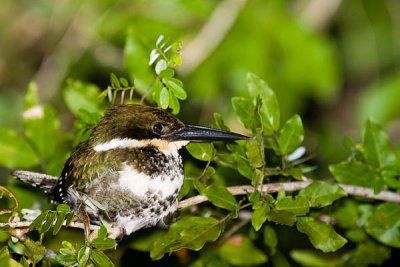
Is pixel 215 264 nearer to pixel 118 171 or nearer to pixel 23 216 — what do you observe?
pixel 118 171

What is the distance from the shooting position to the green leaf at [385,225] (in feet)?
9.93

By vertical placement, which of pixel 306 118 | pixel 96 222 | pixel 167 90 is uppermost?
pixel 167 90

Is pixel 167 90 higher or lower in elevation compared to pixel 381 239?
higher

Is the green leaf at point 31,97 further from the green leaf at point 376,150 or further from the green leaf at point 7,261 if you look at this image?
the green leaf at point 376,150

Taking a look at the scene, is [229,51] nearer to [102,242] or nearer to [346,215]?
[346,215]

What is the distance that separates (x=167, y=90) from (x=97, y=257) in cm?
72

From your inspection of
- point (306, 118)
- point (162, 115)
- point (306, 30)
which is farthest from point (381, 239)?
point (306, 118)

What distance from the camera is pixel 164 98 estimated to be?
2.49 m

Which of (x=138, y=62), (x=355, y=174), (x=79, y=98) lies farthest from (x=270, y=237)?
(x=79, y=98)

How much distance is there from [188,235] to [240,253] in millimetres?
773

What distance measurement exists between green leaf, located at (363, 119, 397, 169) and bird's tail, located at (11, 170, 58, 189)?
5.16ft

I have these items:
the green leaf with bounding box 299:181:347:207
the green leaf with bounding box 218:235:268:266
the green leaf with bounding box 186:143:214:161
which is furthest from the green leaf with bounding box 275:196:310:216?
the green leaf with bounding box 218:235:268:266

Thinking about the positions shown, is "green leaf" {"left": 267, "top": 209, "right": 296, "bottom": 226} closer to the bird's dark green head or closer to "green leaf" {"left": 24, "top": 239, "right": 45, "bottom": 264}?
the bird's dark green head

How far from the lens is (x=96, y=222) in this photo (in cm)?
271
